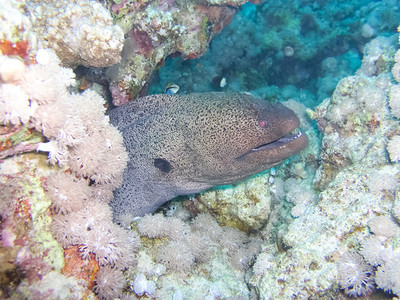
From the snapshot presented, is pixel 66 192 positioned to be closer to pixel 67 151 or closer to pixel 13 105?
pixel 67 151

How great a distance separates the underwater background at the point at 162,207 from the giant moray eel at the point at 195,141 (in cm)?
50

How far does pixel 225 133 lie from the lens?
3.12m

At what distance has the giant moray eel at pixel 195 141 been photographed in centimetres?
313

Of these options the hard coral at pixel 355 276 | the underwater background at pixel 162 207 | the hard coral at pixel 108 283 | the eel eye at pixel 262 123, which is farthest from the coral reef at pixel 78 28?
the hard coral at pixel 355 276

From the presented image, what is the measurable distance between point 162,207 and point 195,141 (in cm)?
147

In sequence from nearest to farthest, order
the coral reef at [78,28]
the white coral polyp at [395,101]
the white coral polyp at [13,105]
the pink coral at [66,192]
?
the white coral polyp at [13,105] < the pink coral at [66,192] < the coral reef at [78,28] < the white coral polyp at [395,101]

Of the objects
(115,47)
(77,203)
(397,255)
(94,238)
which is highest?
(115,47)

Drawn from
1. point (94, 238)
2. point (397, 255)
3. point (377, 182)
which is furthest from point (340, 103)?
point (94, 238)

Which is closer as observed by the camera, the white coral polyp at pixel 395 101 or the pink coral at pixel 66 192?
the pink coral at pixel 66 192

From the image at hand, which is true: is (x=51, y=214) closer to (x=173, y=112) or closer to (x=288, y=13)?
(x=173, y=112)

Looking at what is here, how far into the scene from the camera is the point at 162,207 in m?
4.20

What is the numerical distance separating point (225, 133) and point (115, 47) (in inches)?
58.5

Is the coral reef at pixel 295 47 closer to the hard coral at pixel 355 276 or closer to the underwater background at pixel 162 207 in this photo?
the underwater background at pixel 162 207

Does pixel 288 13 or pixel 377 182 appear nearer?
pixel 377 182
